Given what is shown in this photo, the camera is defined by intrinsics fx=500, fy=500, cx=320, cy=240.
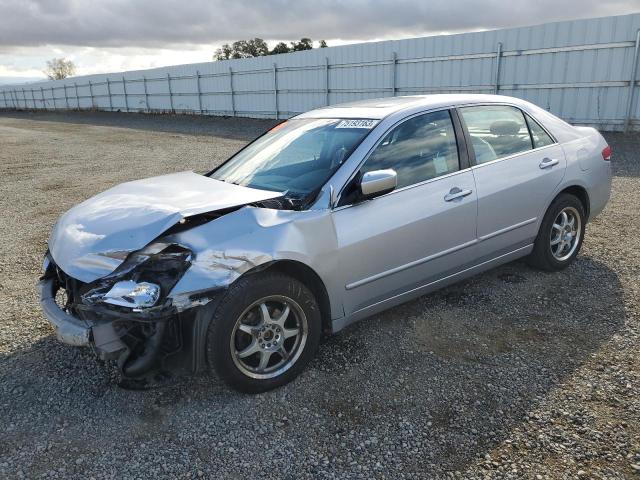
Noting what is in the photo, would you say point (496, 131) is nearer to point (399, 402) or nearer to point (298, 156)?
point (298, 156)

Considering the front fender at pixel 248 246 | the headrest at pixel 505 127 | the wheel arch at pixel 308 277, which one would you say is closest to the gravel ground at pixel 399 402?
the wheel arch at pixel 308 277

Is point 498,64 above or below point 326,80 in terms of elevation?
above

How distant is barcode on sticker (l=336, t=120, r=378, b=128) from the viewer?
3545 millimetres

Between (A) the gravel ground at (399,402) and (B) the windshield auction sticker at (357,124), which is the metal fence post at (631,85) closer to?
(A) the gravel ground at (399,402)

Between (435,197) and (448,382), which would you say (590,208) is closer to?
(435,197)

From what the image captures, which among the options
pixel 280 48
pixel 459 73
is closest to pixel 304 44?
pixel 280 48

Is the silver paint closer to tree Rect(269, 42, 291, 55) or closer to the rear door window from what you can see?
the rear door window

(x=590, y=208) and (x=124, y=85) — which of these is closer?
(x=590, y=208)

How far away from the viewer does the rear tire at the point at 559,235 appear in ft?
14.5

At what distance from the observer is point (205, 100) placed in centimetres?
2733

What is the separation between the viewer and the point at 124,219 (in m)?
3.07

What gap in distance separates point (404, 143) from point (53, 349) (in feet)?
9.62

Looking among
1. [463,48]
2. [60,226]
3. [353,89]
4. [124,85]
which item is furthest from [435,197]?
[124,85]

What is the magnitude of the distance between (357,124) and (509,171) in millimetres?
1342
